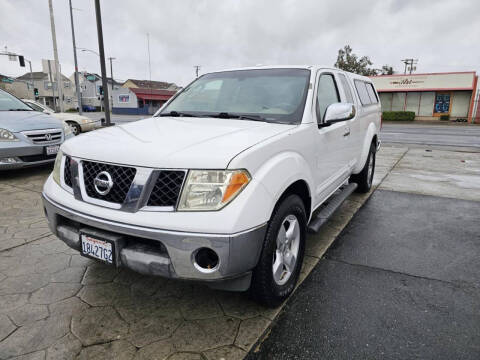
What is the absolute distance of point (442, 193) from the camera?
579 cm

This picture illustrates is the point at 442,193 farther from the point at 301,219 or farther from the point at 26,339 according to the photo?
the point at 26,339

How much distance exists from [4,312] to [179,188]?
5.36 feet

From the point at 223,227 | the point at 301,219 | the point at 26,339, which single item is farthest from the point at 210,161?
the point at 26,339

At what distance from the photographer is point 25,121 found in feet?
20.7

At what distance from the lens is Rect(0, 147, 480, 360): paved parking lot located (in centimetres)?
212

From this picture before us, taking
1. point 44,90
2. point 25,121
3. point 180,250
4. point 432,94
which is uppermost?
point 44,90

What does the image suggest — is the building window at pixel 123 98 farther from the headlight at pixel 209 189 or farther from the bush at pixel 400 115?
the headlight at pixel 209 189

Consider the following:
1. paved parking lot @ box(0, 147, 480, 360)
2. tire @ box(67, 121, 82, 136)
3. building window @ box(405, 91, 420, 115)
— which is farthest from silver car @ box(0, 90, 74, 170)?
building window @ box(405, 91, 420, 115)

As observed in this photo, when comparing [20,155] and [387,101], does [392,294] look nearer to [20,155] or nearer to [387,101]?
[20,155]

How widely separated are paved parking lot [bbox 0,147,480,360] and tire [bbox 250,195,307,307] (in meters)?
0.19

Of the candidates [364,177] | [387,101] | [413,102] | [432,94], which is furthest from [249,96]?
[387,101]

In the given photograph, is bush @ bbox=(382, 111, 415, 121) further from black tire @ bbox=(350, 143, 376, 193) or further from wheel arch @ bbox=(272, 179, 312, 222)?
wheel arch @ bbox=(272, 179, 312, 222)

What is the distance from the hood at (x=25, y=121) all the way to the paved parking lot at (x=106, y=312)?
10.1ft

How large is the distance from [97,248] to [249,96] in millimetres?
1920
